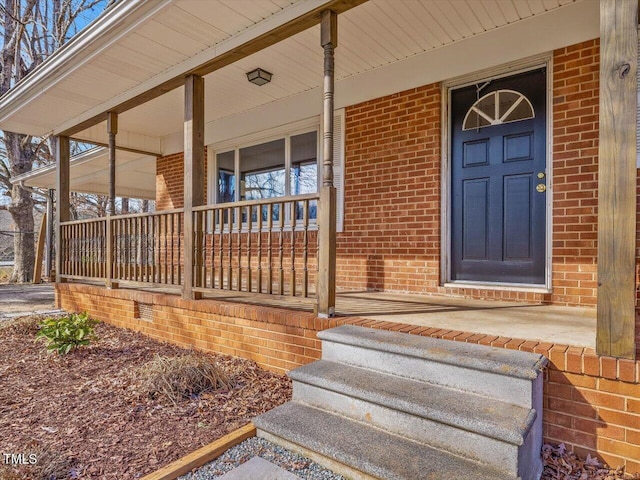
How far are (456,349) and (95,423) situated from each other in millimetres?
2092

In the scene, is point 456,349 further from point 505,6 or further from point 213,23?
point 213,23

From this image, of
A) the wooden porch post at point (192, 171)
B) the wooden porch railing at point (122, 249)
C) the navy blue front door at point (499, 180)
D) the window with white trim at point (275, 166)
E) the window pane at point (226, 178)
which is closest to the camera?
the navy blue front door at point (499, 180)

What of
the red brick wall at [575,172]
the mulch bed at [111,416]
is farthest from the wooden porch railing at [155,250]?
the red brick wall at [575,172]

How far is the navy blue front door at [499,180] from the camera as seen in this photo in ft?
11.5

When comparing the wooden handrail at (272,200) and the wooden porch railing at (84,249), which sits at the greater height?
the wooden handrail at (272,200)

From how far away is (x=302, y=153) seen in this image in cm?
538

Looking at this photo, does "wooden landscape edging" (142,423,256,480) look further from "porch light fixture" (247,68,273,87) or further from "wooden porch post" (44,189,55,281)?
"wooden porch post" (44,189,55,281)

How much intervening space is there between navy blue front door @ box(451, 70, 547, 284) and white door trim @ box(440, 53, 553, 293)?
0.05 m

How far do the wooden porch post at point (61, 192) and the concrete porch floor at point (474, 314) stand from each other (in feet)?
11.1

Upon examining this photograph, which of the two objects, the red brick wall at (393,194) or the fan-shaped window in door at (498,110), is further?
the red brick wall at (393,194)

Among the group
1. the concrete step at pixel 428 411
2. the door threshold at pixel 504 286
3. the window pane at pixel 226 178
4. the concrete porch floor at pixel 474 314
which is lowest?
the concrete step at pixel 428 411

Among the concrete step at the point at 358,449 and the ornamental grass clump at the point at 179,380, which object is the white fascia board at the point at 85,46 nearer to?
the ornamental grass clump at the point at 179,380

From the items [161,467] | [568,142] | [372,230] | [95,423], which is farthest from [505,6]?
[95,423]

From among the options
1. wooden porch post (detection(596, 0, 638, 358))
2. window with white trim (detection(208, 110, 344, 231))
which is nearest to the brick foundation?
wooden porch post (detection(596, 0, 638, 358))
